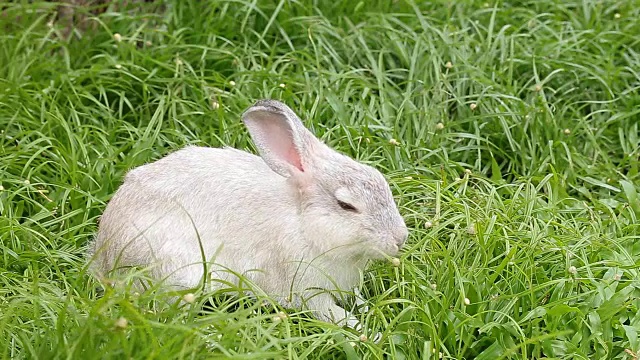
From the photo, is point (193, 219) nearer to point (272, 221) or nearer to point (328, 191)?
point (272, 221)

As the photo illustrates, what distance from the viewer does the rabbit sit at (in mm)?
4934

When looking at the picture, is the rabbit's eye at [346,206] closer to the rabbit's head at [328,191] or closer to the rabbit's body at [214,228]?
the rabbit's head at [328,191]

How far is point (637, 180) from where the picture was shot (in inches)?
253

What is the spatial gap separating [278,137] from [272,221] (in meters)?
0.40

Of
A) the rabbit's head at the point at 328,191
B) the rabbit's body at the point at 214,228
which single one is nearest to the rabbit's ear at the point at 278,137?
the rabbit's head at the point at 328,191

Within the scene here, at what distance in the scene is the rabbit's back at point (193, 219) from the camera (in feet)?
16.5

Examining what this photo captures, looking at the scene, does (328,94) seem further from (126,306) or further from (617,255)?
(126,306)

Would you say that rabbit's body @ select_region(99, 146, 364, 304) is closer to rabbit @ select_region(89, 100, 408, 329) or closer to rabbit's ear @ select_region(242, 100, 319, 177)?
rabbit @ select_region(89, 100, 408, 329)

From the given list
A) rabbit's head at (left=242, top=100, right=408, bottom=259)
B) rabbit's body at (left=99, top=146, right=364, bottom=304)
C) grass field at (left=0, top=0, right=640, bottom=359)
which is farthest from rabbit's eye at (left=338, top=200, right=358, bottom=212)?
grass field at (left=0, top=0, right=640, bottom=359)

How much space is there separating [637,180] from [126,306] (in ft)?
11.7

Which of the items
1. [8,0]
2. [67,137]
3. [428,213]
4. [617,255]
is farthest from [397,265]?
[8,0]

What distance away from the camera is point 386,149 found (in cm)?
629

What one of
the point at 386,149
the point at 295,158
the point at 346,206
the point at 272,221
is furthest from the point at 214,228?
the point at 386,149

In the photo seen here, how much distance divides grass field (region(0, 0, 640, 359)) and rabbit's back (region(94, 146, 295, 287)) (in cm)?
28
